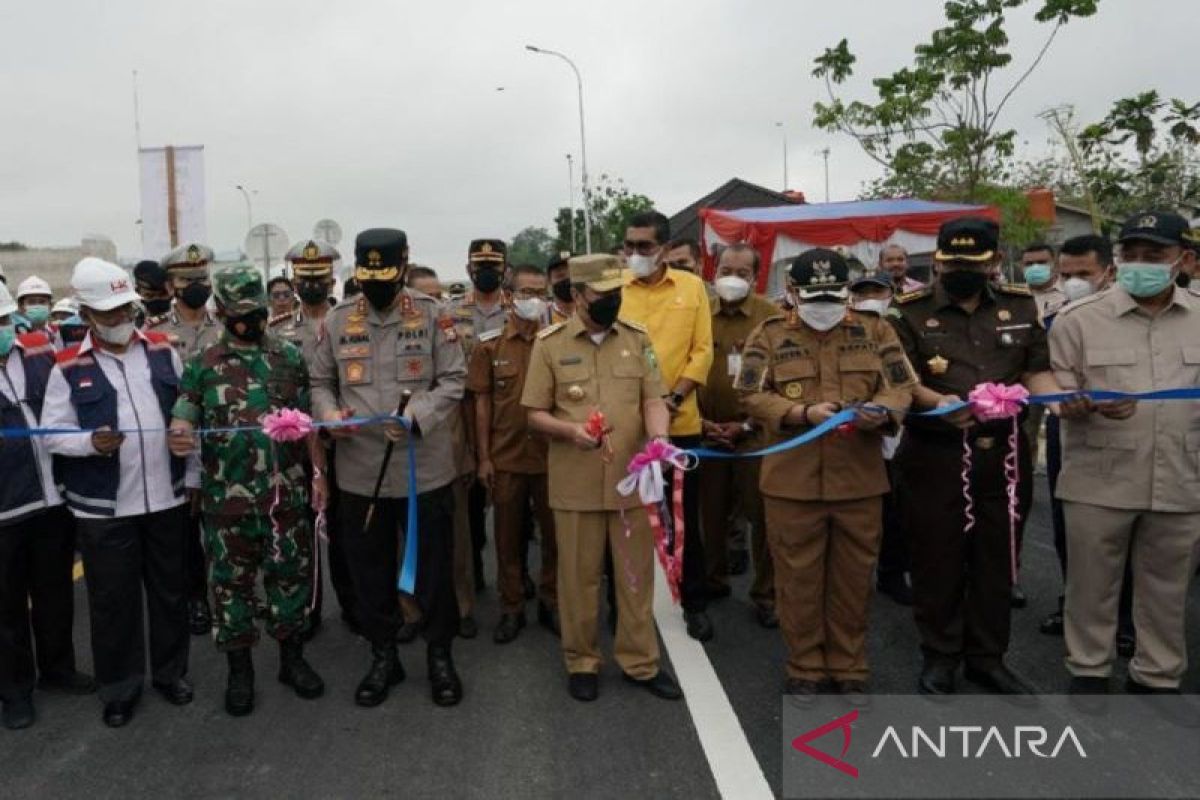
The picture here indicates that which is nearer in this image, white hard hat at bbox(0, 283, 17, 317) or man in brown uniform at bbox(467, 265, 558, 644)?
white hard hat at bbox(0, 283, 17, 317)

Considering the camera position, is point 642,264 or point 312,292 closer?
point 642,264

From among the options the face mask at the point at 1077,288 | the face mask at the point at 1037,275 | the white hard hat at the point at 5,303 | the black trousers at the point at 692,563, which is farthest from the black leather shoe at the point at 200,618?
the face mask at the point at 1037,275

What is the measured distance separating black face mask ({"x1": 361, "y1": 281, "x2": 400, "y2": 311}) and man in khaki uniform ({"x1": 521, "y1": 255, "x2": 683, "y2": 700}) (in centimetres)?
72

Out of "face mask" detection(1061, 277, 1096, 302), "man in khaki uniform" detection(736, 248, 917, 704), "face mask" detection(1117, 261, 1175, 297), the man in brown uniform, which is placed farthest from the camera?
"face mask" detection(1061, 277, 1096, 302)

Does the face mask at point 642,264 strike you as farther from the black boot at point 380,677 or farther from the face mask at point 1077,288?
the face mask at point 1077,288

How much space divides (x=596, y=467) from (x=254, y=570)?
1.67 m

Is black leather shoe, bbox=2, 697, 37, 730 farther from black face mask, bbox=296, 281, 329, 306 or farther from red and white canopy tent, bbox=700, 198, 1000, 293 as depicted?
red and white canopy tent, bbox=700, 198, 1000, 293

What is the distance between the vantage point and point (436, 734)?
12.5ft

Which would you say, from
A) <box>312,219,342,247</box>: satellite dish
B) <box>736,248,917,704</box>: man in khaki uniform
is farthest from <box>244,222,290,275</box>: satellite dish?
<box>736,248,917,704</box>: man in khaki uniform

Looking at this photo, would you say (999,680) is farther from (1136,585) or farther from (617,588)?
(617,588)

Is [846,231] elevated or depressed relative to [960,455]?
elevated

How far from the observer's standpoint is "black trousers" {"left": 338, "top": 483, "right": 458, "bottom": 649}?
13.8 ft

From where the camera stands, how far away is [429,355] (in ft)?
14.0

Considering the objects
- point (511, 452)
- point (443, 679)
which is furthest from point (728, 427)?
point (443, 679)
